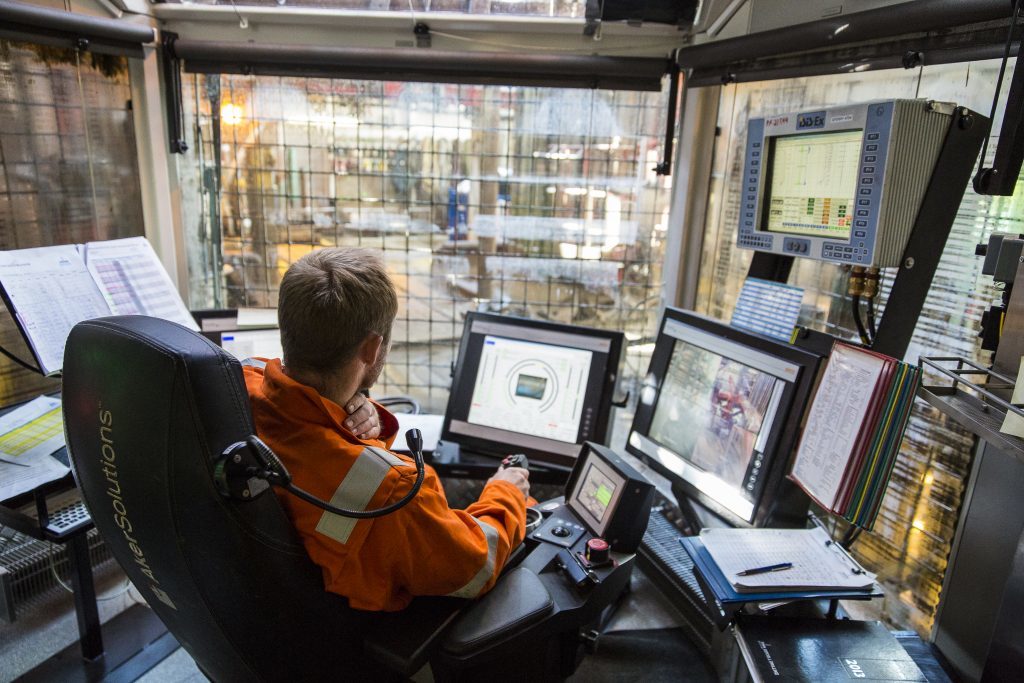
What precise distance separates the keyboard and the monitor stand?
306mm

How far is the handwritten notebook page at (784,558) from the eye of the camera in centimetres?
140

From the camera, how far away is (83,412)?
3.25 feet

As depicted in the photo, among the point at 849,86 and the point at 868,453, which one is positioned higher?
the point at 849,86

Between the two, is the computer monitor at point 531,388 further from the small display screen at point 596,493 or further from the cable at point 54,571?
the cable at point 54,571

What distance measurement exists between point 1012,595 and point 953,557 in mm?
435

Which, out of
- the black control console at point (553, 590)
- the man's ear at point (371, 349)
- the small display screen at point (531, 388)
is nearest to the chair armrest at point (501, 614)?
the black control console at point (553, 590)

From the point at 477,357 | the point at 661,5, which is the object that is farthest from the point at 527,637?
the point at 661,5

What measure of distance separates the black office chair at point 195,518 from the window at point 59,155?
146 cm

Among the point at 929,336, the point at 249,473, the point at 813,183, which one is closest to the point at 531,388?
the point at 813,183

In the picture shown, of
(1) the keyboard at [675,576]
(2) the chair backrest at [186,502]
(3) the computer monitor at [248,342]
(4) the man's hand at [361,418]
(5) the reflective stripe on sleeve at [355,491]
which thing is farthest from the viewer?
(3) the computer monitor at [248,342]

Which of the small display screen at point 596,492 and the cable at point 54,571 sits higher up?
the small display screen at point 596,492

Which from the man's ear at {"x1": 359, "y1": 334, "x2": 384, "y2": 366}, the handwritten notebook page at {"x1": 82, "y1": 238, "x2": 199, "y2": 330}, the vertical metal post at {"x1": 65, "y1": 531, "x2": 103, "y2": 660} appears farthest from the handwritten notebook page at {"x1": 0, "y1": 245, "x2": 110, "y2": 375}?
the man's ear at {"x1": 359, "y1": 334, "x2": 384, "y2": 366}

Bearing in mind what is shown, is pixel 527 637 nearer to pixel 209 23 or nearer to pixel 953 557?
pixel 953 557

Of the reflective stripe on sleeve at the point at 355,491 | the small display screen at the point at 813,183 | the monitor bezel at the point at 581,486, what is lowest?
the monitor bezel at the point at 581,486
